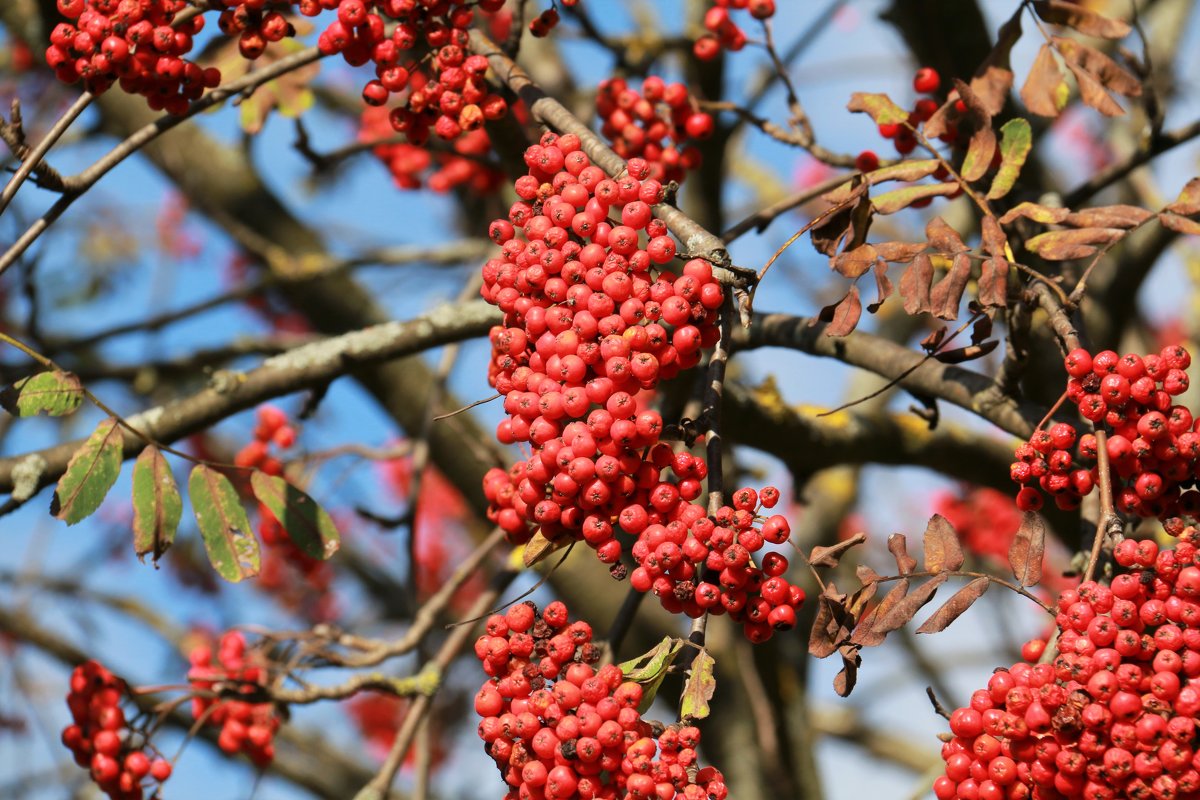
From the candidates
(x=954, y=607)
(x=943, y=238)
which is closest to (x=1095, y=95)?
(x=943, y=238)

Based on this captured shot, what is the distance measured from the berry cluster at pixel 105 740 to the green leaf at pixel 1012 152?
1753 millimetres

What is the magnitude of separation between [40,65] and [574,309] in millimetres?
3329

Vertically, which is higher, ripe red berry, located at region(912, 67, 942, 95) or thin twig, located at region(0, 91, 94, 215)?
ripe red berry, located at region(912, 67, 942, 95)

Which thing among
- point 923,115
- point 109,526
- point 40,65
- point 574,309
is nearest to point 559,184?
point 574,309

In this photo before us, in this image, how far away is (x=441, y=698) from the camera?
207 inches

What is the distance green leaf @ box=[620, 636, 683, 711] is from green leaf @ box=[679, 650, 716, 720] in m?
0.03

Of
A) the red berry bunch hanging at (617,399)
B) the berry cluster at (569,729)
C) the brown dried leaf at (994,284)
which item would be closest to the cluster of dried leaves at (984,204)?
the brown dried leaf at (994,284)

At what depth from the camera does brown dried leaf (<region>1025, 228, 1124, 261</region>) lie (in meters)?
1.63

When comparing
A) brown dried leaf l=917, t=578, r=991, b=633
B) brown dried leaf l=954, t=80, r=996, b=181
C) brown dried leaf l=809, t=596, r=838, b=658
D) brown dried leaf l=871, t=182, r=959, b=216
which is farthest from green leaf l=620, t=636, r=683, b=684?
brown dried leaf l=954, t=80, r=996, b=181

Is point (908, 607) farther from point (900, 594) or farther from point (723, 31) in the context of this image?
point (723, 31)

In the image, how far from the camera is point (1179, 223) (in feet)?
5.18

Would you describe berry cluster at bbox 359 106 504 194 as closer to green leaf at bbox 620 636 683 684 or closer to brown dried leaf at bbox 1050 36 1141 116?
brown dried leaf at bbox 1050 36 1141 116

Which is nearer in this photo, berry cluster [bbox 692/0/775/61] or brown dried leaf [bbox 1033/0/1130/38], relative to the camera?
brown dried leaf [bbox 1033/0/1130/38]

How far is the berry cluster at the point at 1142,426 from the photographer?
1350 mm
